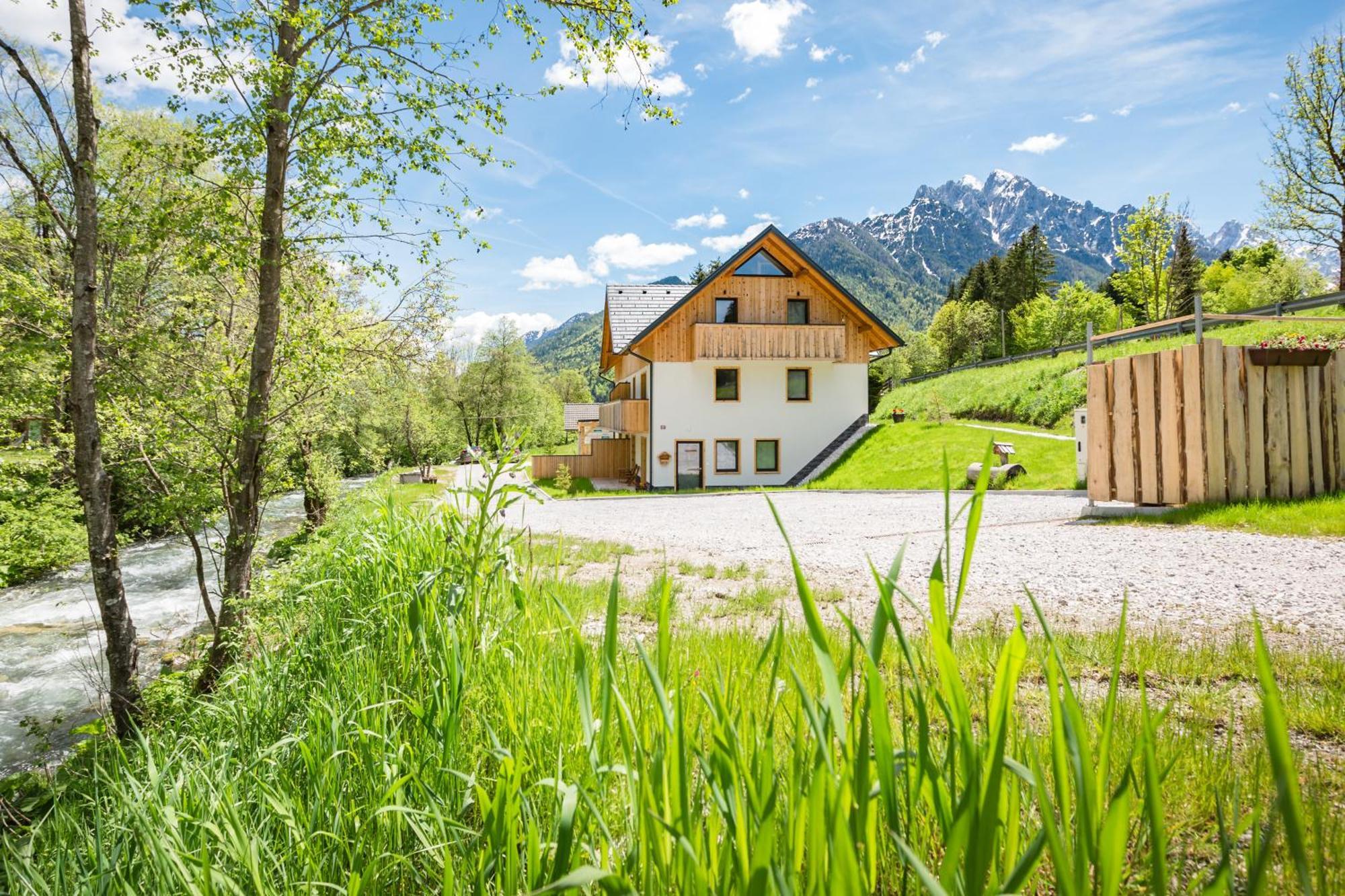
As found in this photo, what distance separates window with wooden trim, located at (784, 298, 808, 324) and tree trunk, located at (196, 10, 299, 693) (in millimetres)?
21763

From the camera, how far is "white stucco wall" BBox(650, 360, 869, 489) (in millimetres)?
25281

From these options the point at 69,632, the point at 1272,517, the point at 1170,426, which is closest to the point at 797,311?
the point at 1170,426

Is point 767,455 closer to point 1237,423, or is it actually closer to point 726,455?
point 726,455

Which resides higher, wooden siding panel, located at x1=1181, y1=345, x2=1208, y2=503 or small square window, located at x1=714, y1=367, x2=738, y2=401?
small square window, located at x1=714, y1=367, x2=738, y2=401

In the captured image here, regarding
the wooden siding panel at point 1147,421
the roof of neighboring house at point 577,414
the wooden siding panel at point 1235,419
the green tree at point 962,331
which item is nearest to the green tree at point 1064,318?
the green tree at point 962,331

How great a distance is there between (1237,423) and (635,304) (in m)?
24.0

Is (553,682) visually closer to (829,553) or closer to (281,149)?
(281,149)

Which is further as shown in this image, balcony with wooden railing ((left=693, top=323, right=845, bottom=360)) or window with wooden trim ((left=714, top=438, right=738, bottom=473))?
window with wooden trim ((left=714, top=438, right=738, bottom=473))

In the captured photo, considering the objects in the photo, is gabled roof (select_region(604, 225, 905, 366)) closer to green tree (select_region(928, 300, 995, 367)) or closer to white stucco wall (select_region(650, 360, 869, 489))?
white stucco wall (select_region(650, 360, 869, 489))

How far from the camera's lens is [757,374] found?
84.4 feet

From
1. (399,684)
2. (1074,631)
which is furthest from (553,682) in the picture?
(1074,631)

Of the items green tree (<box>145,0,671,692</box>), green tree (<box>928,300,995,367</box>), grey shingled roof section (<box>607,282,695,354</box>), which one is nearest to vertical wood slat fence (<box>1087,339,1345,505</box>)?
green tree (<box>145,0,671,692</box>)

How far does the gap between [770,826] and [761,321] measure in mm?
25674

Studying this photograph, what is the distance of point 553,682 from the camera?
231 centimetres
